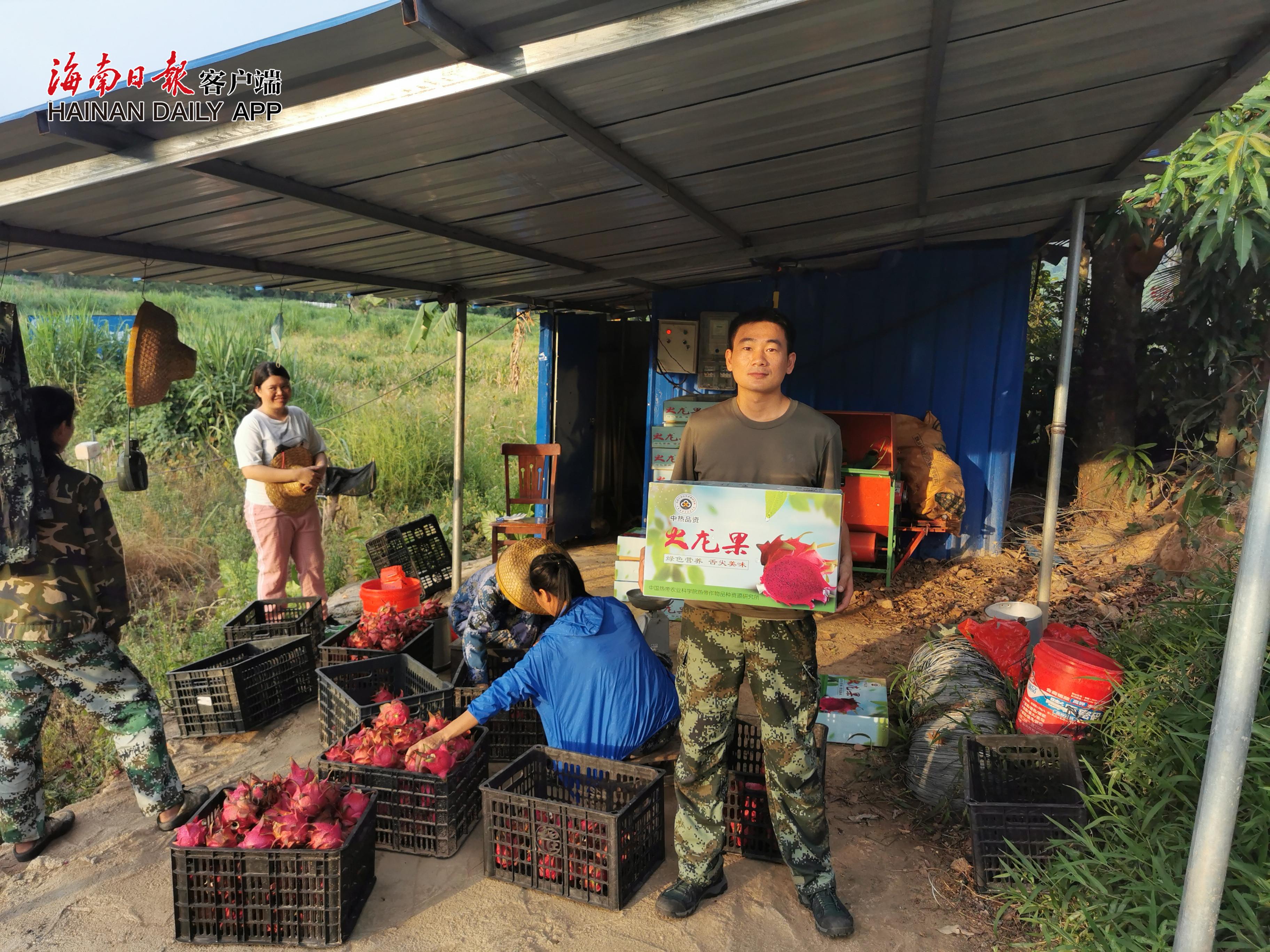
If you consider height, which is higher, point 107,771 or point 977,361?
point 977,361

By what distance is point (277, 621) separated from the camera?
5066 millimetres

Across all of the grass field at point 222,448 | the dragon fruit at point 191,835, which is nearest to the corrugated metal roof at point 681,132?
the dragon fruit at point 191,835

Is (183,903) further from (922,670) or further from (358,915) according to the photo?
(922,670)

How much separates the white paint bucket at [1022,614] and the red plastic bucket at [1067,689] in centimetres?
112

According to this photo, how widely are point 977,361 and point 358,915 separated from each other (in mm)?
6320

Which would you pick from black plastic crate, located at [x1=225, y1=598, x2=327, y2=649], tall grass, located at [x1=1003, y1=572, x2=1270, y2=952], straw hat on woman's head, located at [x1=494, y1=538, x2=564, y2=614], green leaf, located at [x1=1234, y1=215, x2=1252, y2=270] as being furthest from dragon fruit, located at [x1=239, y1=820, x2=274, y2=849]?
green leaf, located at [x1=1234, y1=215, x2=1252, y2=270]

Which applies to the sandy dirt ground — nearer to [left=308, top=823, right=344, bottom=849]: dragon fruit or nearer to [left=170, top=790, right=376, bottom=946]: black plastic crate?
[left=170, top=790, right=376, bottom=946]: black plastic crate

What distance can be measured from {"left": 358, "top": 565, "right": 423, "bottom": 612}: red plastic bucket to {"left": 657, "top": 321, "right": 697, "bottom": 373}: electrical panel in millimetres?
3486

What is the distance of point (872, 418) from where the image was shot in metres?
6.82

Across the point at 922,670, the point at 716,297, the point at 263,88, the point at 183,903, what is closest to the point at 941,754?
the point at 922,670

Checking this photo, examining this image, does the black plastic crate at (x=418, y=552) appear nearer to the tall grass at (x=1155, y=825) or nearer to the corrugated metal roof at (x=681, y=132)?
the corrugated metal roof at (x=681, y=132)

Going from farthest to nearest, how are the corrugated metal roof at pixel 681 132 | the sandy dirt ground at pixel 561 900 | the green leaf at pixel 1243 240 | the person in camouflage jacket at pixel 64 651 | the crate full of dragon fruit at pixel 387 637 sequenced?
1. the green leaf at pixel 1243 240
2. the crate full of dragon fruit at pixel 387 637
3. the person in camouflage jacket at pixel 64 651
4. the sandy dirt ground at pixel 561 900
5. the corrugated metal roof at pixel 681 132

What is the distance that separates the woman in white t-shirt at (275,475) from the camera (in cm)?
515

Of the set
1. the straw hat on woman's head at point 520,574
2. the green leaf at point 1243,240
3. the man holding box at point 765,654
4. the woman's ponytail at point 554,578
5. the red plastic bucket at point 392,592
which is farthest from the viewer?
the red plastic bucket at point 392,592
